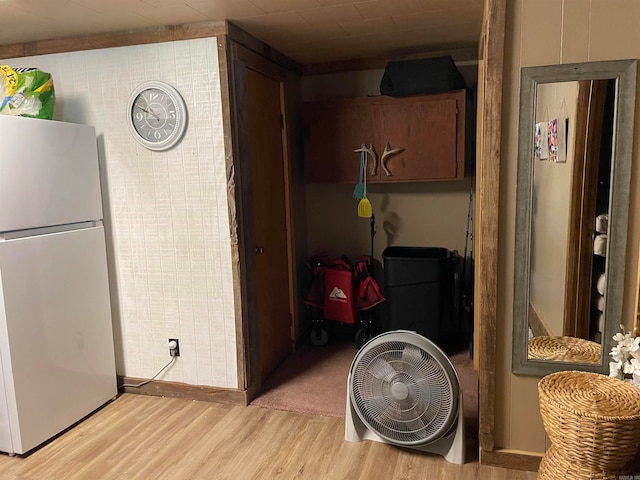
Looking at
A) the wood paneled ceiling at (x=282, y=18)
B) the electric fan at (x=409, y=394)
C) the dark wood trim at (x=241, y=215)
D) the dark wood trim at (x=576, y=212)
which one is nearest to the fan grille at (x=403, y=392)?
the electric fan at (x=409, y=394)

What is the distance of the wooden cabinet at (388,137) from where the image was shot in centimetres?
318

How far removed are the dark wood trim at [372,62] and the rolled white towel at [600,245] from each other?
190 centimetres

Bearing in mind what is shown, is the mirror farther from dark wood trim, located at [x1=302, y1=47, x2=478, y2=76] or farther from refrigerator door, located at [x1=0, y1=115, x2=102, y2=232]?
refrigerator door, located at [x1=0, y1=115, x2=102, y2=232]

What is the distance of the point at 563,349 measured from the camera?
2.00 metres

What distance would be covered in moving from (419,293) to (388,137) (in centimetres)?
109

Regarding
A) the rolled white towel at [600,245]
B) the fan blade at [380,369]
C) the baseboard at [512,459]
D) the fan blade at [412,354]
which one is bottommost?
the baseboard at [512,459]

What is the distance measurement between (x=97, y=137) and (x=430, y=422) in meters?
2.35

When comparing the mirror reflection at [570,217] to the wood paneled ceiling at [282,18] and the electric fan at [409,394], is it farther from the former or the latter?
the wood paneled ceiling at [282,18]

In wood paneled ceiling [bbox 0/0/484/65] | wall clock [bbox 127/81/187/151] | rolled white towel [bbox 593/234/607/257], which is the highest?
wood paneled ceiling [bbox 0/0/484/65]

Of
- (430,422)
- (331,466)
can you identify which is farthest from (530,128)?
(331,466)

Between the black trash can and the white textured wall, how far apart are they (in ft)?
3.88

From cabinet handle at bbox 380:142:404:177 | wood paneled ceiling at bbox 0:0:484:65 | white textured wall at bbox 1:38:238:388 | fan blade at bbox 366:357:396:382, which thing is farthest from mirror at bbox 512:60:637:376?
white textured wall at bbox 1:38:238:388

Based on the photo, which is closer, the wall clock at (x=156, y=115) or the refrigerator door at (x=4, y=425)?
the refrigerator door at (x=4, y=425)

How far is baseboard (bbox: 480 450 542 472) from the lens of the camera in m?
2.07
